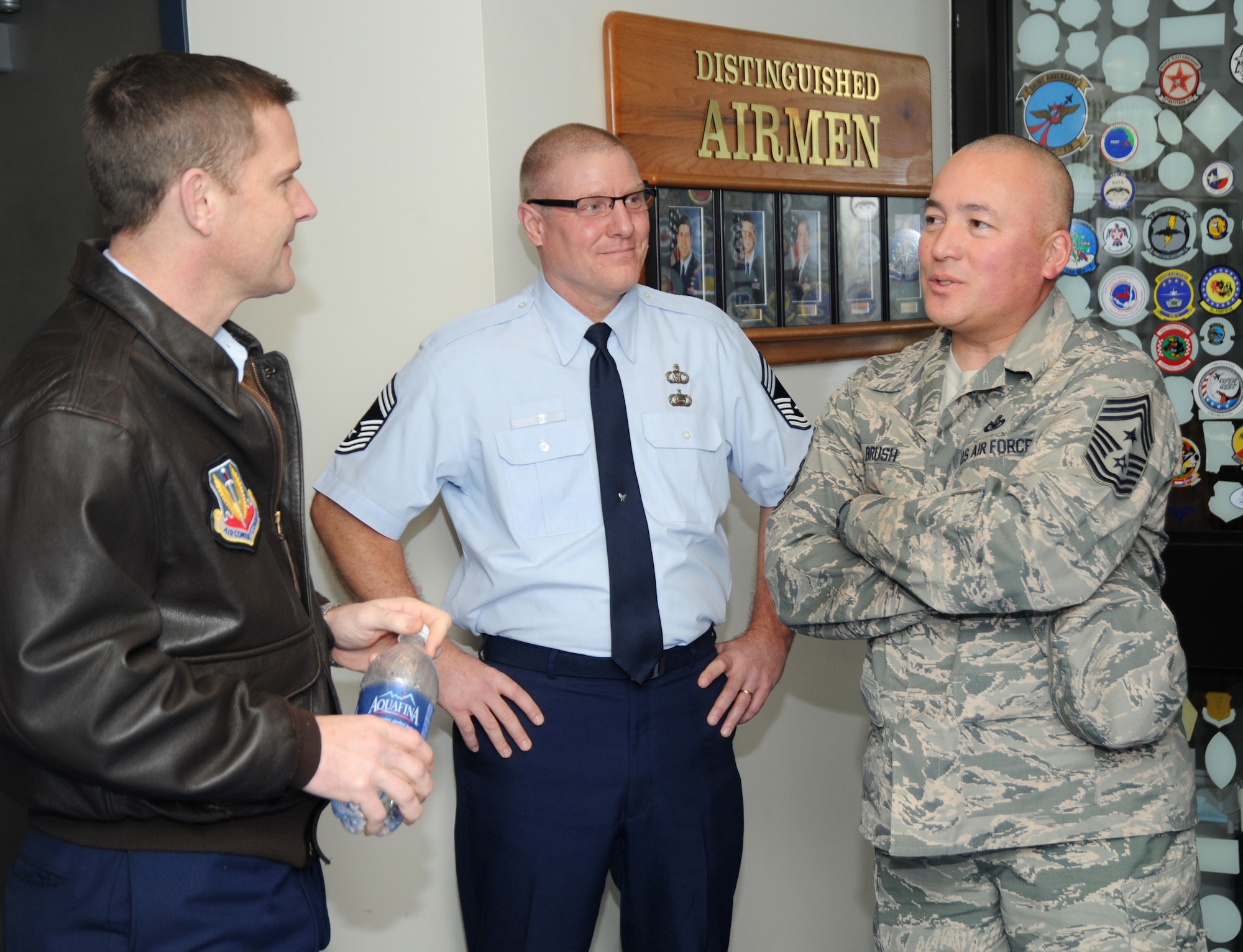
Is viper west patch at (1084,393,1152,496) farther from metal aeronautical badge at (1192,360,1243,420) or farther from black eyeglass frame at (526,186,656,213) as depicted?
metal aeronautical badge at (1192,360,1243,420)

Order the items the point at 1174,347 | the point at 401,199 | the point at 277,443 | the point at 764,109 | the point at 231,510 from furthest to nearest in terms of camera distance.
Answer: the point at 1174,347 → the point at 764,109 → the point at 401,199 → the point at 277,443 → the point at 231,510

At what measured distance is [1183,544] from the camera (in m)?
2.71

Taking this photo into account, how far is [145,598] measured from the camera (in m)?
1.15

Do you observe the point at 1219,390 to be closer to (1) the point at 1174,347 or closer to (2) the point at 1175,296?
(1) the point at 1174,347

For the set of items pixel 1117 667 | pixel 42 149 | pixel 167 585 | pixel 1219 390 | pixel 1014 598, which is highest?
pixel 42 149

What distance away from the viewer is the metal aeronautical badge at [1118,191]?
274 centimetres

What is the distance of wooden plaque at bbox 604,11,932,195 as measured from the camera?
7.85ft

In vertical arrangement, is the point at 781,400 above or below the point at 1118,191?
below

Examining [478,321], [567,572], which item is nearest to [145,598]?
[567,572]

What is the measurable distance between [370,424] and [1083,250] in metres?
1.80

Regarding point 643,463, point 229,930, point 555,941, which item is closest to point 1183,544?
point 643,463

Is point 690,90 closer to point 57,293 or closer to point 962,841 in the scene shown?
point 57,293

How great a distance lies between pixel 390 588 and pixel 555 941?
0.70 meters

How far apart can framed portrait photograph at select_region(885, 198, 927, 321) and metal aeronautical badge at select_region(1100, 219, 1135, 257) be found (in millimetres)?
444
